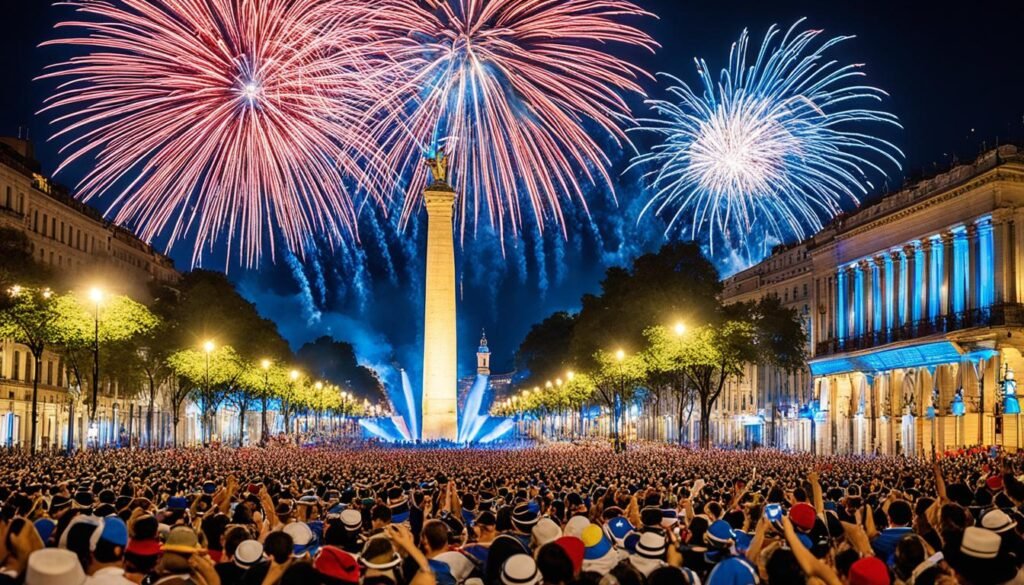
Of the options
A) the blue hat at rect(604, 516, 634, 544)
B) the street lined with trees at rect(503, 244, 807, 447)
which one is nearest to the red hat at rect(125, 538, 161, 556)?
the blue hat at rect(604, 516, 634, 544)

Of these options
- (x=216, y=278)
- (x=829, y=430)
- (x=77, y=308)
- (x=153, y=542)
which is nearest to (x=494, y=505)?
(x=153, y=542)

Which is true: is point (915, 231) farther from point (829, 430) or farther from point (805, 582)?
point (805, 582)

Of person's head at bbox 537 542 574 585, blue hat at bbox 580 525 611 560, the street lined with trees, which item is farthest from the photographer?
the street lined with trees

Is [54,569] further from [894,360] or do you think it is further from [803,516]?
[894,360]

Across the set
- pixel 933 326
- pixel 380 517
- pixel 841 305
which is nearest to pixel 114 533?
pixel 380 517

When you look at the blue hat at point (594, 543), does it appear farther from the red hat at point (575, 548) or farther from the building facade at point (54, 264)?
the building facade at point (54, 264)

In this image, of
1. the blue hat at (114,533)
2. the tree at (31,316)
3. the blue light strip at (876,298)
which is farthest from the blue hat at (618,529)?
the blue light strip at (876,298)

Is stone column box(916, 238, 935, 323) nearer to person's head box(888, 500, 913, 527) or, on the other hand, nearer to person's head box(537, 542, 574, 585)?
person's head box(888, 500, 913, 527)
